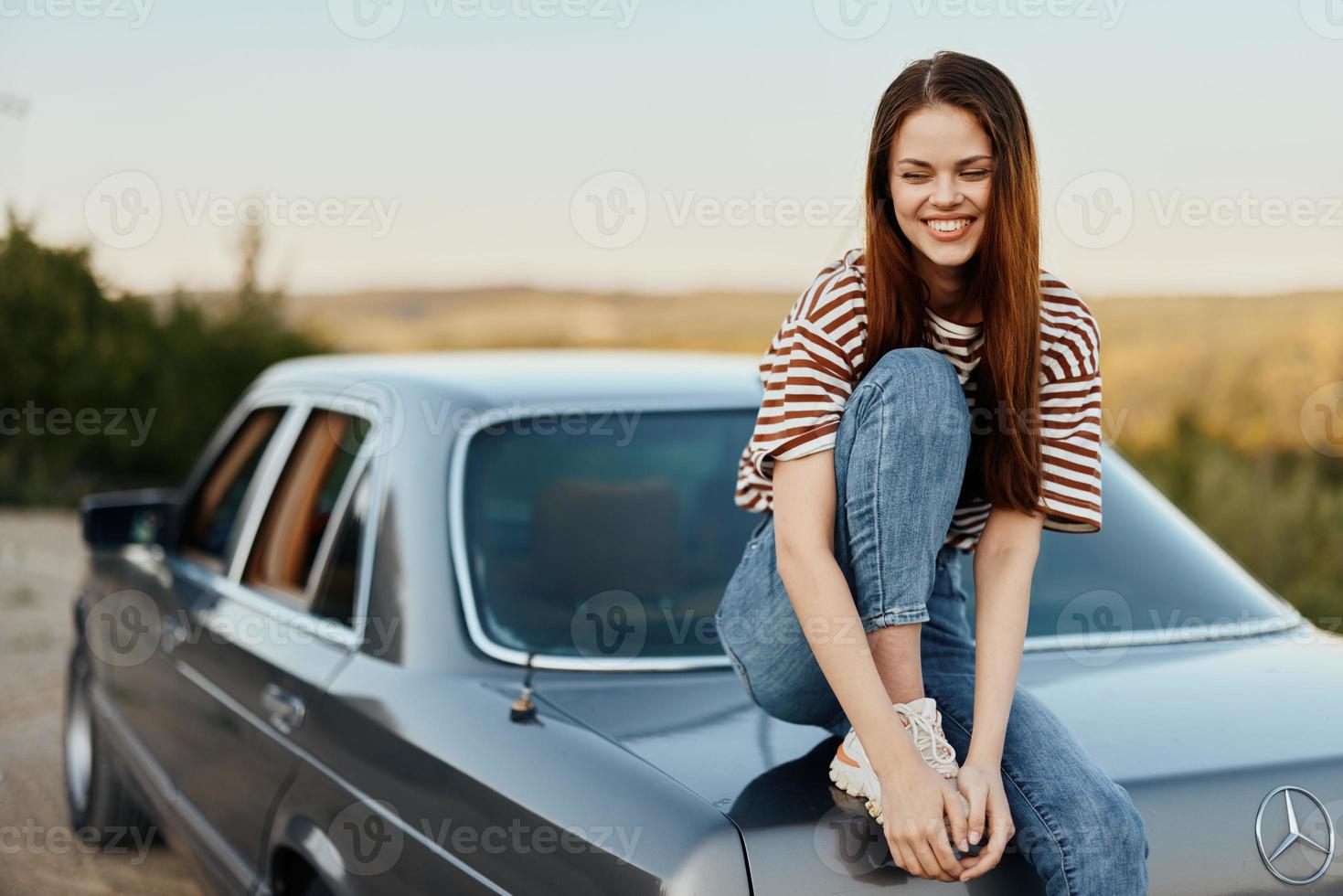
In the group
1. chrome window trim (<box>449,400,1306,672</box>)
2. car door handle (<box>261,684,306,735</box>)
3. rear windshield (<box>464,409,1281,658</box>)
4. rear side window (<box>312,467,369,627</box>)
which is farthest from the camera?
rear side window (<box>312,467,369,627</box>)

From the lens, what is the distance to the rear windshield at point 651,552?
259 cm

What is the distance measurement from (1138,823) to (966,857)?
0.78ft

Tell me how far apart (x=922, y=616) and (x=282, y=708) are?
4.92 ft

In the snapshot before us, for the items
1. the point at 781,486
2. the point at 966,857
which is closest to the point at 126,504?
the point at 781,486

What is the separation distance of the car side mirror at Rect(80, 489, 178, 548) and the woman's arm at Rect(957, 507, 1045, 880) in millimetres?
2972

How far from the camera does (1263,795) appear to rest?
1.88 metres

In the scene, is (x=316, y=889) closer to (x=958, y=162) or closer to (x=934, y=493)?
(x=934, y=493)

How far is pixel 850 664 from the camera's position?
187 centimetres

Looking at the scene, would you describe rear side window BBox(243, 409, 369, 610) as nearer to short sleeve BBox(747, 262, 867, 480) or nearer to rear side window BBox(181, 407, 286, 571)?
rear side window BBox(181, 407, 286, 571)

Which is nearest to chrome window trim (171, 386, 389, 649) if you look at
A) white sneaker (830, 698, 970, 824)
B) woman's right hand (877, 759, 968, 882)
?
white sneaker (830, 698, 970, 824)

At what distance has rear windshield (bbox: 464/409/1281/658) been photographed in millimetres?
2592

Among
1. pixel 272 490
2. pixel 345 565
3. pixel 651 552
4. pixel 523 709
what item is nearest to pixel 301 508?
pixel 272 490

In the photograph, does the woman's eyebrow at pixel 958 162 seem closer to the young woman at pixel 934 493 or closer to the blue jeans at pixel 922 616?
the young woman at pixel 934 493

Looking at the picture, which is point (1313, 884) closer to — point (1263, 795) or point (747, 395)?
point (1263, 795)
